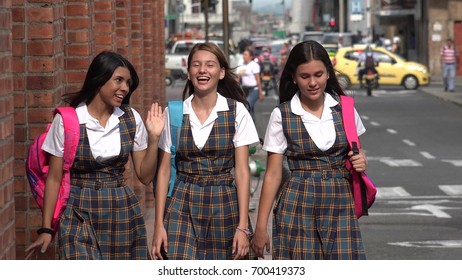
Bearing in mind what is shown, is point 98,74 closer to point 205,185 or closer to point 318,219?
point 205,185

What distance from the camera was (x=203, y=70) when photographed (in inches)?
279

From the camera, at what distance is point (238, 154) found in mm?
7066

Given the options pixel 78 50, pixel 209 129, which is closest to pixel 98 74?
pixel 209 129

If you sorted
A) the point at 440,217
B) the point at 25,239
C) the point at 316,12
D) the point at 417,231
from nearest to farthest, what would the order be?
the point at 25,239, the point at 417,231, the point at 440,217, the point at 316,12

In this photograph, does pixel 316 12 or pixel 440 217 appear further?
pixel 316 12

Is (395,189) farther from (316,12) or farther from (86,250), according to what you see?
(316,12)

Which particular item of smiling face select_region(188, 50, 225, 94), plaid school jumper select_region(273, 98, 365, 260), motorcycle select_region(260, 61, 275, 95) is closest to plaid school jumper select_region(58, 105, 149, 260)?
smiling face select_region(188, 50, 225, 94)

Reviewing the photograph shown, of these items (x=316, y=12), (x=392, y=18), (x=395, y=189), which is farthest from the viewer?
(x=316, y=12)

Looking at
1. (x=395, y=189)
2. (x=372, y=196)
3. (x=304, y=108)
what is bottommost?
(x=395, y=189)

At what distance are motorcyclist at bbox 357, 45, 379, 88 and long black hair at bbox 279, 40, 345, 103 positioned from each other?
39.8 metres

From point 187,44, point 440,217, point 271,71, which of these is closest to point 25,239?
point 440,217

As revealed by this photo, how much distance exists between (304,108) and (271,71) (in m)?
41.1

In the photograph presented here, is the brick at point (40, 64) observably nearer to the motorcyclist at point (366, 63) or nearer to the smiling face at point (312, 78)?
the smiling face at point (312, 78)

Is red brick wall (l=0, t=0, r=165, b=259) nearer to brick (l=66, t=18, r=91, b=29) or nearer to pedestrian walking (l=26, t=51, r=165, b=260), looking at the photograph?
brick (l=66, t=18, r=91, b=29)
